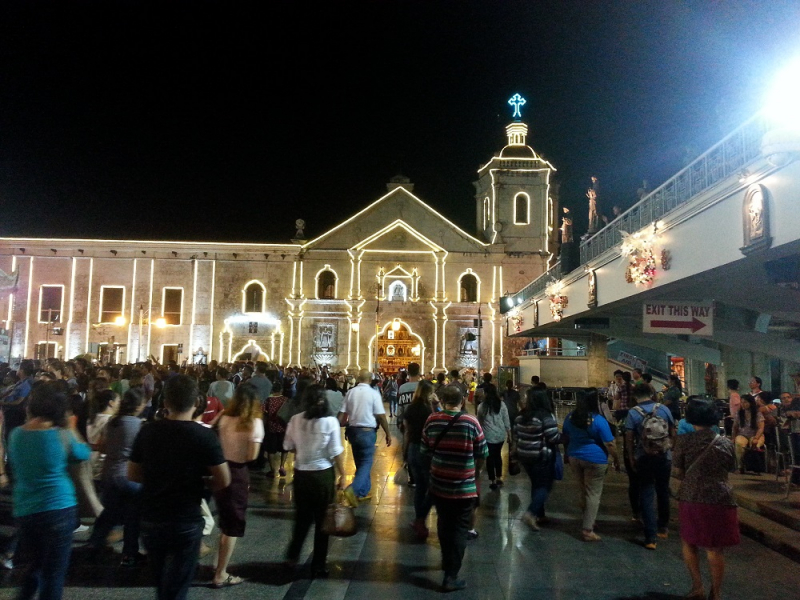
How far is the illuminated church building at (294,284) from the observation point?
43.5 meters

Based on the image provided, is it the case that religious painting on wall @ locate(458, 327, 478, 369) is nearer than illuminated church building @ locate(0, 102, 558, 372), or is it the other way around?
religious painting on wall @ locate(458, 327, 478, 369)

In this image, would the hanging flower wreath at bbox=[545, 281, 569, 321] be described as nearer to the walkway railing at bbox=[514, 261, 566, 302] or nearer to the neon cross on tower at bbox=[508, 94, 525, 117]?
the walkway railing at bbox=[514, 261, 566, 302]

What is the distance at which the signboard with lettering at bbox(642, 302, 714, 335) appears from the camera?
13094mm

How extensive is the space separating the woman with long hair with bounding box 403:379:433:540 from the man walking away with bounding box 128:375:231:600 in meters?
3.78

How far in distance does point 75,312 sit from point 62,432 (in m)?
44.4

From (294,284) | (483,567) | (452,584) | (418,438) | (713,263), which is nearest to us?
(452,584)

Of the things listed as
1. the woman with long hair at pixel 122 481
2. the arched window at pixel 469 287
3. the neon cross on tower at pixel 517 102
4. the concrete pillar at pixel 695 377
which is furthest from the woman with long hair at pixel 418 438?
the neon cross on tower at pixel 517 102

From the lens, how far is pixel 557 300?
20500mm

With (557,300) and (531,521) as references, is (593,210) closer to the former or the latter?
(557,300)

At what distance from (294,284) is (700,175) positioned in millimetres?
36166

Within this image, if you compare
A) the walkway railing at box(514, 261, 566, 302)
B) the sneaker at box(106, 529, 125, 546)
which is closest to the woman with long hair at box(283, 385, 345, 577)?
the sneaker at box(106, 529, 125, 546)

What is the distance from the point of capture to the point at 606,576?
247 inches

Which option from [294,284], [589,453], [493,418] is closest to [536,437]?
[589,453]

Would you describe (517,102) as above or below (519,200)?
above
